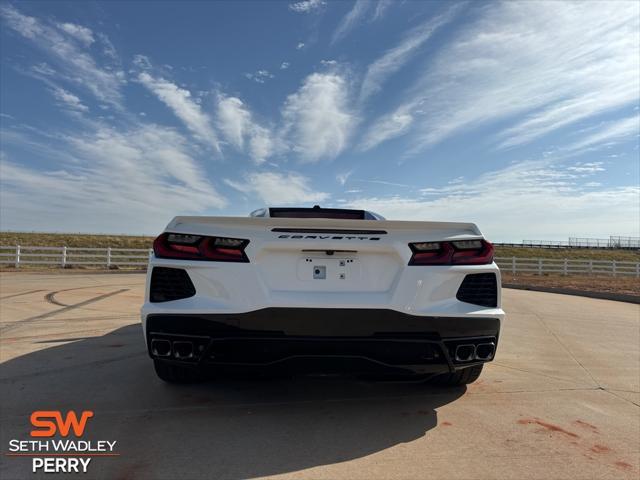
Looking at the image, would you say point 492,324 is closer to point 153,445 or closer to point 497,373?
point 497,373

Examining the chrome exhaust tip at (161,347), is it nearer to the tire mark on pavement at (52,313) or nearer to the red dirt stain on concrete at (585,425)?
the red dirt stain on concrete at (585,425)

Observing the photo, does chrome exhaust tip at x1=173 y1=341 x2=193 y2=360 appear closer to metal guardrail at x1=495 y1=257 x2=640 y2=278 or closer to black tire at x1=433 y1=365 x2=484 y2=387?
black tire at x1=433 y1=365 x2=484 y2=387

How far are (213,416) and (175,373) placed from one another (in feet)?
1.76

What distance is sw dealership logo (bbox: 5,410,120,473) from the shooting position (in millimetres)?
2064

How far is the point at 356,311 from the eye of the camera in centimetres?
229

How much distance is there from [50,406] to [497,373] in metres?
3.58

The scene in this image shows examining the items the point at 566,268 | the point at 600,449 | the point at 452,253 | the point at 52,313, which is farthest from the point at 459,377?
the point at 566,268

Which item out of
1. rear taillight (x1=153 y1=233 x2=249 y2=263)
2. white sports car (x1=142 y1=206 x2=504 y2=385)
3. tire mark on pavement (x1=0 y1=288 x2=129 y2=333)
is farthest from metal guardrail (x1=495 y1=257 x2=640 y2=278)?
rear taillight (x1=153 y1=233 x2=249 y2=263)

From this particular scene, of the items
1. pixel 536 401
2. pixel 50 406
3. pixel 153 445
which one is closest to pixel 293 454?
pixel 153 445

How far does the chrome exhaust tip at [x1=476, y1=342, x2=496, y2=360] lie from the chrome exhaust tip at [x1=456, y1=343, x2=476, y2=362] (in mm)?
34

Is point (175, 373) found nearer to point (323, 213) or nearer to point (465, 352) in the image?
point (323, 213)

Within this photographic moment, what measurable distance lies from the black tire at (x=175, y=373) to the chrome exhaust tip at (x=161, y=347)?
533mm

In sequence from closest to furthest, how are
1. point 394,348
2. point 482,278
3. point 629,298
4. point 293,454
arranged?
point 293,454, point 394,348, point 482,278, point 629,298

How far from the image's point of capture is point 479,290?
8.17ft
